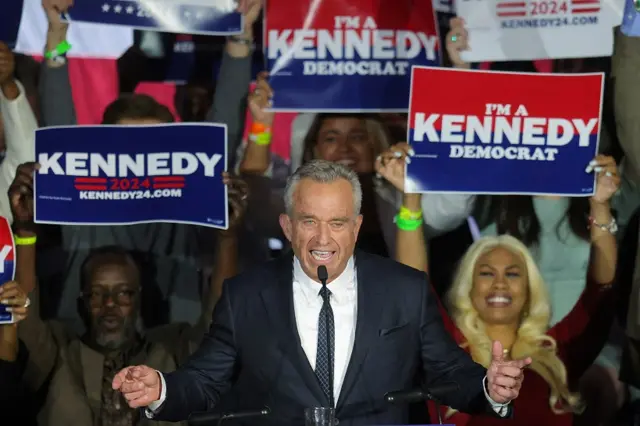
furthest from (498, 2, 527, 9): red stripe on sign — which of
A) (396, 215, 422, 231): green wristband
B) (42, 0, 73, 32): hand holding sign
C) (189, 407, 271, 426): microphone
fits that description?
(189, 407, 271, 426): microphone

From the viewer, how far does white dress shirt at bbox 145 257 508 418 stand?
292 cm

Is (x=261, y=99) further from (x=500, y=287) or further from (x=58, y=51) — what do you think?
(x=500, y=287)

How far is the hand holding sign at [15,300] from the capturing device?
4.32 m

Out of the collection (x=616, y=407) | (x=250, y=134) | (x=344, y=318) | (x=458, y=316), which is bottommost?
(x=616, y=407)

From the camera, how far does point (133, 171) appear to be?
15.0 ft

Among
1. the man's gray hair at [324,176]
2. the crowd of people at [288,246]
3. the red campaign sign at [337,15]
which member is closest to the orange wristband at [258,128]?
the crowd of people at [288,246]

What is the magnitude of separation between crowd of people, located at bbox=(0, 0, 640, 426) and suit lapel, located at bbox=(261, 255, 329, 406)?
60.5 inches

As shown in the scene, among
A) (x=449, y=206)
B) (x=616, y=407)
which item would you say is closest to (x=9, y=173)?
(x=449, y=206)

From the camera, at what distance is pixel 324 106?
15.4 ft

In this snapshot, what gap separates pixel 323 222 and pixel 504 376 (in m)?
0.63

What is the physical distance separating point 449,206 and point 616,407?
117 cm

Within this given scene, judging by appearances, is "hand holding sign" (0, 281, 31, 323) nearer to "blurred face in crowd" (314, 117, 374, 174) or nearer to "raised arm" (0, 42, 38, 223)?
"raised arm" (0, 42, 38, 223)

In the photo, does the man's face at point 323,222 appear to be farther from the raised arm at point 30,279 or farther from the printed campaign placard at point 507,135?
the raised arm at point 30,279

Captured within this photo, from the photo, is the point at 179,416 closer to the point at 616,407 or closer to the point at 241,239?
the point at 241,239
